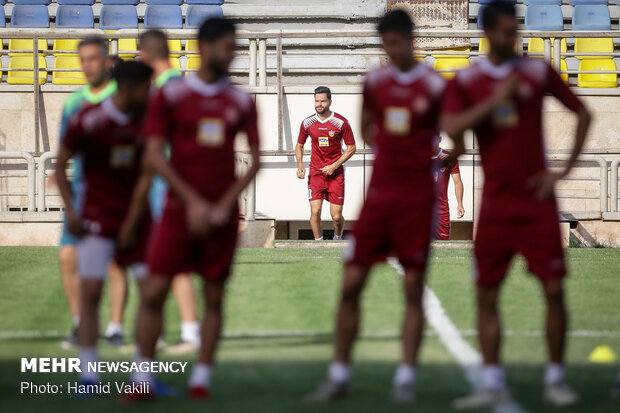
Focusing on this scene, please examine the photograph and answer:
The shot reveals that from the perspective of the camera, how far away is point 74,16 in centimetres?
2358

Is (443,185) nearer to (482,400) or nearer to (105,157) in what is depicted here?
(105,157)

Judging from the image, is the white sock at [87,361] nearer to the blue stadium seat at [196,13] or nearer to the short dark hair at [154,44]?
the short dark hair at [154,44]

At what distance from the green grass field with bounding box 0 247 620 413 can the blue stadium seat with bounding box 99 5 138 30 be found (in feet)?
37.7

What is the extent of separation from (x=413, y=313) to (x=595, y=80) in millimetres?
16902

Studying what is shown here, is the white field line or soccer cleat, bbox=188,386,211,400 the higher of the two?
soccer cleat, bbox=188,386,211,400

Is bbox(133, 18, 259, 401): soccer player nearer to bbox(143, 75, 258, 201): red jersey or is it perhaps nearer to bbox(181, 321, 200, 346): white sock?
bbox(143, 75, 258, 201): red jersey

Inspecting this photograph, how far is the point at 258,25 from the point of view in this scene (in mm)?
23297

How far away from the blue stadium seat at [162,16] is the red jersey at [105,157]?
18169mm

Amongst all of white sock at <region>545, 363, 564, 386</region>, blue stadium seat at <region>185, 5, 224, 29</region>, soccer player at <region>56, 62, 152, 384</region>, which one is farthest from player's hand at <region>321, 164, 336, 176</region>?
white sock at <region>545, 363, 564, 386</region>

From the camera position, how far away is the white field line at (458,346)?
5366mm

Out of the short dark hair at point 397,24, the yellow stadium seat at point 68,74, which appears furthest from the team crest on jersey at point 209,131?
the yellow stadium seat at point 68,74

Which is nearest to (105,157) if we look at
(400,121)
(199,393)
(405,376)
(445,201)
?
(199,393)

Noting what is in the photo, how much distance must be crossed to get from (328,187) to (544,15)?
9.20 m

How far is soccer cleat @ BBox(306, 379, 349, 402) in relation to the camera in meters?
5.48
